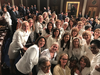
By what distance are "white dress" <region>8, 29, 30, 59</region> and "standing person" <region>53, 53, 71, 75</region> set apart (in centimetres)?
118

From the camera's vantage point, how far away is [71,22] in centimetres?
420

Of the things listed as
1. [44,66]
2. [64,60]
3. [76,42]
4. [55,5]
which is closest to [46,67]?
[44,66]

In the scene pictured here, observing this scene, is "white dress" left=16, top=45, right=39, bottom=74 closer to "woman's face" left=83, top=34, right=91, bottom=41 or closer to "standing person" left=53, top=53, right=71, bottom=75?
"standing person" left=53, top=53, right=71, bottom=75

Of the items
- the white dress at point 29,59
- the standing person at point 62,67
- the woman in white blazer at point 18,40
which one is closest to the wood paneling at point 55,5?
the woman in white blazer at point 18,40

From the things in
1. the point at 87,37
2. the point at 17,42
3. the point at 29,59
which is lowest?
the point at 29,59

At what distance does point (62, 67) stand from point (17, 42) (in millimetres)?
1394

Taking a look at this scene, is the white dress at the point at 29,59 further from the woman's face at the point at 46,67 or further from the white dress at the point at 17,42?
the white dress at the point at 17,42

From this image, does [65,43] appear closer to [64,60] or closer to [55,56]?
[55,56]

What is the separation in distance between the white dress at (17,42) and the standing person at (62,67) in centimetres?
118

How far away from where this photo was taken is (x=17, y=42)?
2.57 metres

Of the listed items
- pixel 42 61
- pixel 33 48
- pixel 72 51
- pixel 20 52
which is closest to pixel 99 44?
pixel 72 51

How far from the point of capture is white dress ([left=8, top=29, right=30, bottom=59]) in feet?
8.31

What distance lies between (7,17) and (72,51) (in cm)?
503

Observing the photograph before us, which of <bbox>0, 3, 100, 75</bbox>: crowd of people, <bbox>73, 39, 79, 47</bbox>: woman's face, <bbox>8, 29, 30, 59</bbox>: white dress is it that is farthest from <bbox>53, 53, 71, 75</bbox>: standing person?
<bbox>8, 29, 30, 59</bbox>: white dress
